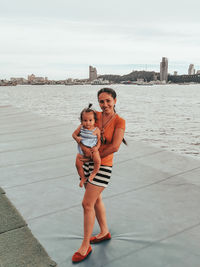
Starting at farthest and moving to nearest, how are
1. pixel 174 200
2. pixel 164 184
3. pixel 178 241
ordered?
pixel 164 184, pixel 174 200, pixel 178 241

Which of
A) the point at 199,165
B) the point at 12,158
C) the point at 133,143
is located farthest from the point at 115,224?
the point at 133,143

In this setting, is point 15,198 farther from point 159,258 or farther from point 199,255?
point 199,255

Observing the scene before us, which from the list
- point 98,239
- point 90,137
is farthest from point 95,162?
point 98,239

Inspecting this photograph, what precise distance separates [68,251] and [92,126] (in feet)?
4.93

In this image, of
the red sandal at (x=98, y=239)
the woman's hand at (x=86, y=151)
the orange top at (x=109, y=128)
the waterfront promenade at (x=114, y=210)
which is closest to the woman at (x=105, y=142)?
the orange top at (x=109, y=128)

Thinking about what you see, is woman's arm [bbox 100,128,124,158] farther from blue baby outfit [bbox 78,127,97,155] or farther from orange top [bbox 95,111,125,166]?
blue baby outfit [bbox 78,127,97,155]

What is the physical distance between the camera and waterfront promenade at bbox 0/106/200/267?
3076mm

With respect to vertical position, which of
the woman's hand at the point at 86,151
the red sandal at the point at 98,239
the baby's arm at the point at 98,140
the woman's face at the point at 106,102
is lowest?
the red sandal at the point at 98,239

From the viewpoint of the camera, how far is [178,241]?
11.0ft

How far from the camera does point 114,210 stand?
13.7 feet

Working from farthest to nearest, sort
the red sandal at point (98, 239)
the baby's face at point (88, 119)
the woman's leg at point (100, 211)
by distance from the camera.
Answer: the red sandal at point (98, 239)
the woman's leg at point (100, 211)
the baby's face at point (88, 119)

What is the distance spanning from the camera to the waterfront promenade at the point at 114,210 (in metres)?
3.08

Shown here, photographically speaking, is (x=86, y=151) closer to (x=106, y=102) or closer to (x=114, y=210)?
(x=106, y=102)

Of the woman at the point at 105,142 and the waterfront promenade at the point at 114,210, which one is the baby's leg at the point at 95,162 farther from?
the waterfront promenade at the point at 114,210
